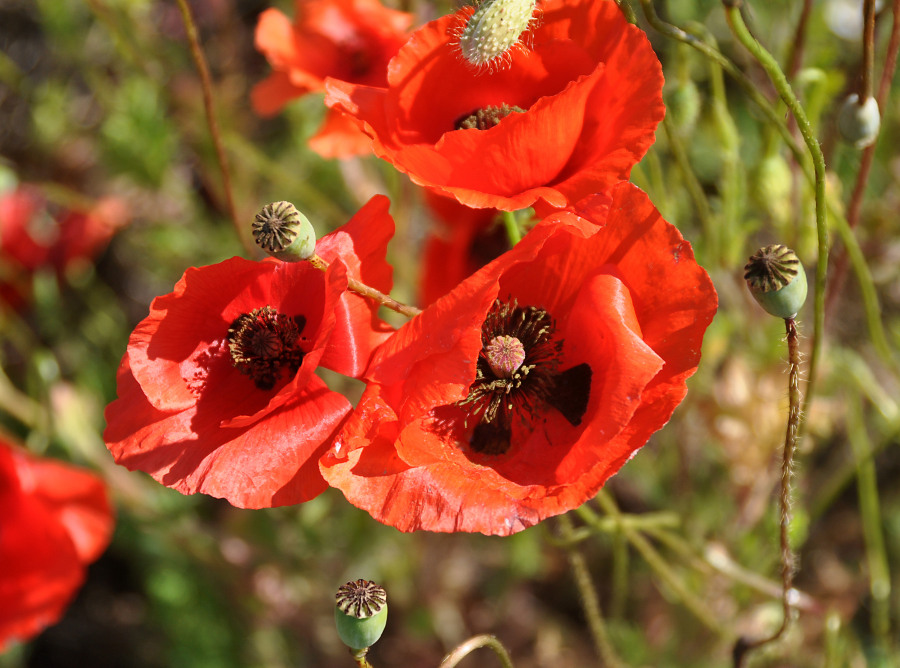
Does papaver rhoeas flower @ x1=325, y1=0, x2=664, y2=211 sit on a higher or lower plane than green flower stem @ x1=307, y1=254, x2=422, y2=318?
higher

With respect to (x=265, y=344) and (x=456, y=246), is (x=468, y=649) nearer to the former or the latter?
(x=265, y=344)

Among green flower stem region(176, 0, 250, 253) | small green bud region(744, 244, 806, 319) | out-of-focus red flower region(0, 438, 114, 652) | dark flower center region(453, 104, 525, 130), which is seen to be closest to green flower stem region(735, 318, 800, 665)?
small green bud region(744, 244, 806, 319)

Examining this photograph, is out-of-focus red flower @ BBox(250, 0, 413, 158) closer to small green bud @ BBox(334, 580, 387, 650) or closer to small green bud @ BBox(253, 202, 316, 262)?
small green bud @ BBox(253, 202, 316, 262)

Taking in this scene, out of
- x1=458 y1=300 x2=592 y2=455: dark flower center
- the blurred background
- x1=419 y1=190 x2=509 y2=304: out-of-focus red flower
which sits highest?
x1=458 y1=300 x2=592 y2=455: dark flower center

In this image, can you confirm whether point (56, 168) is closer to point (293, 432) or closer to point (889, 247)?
point (293, 432)

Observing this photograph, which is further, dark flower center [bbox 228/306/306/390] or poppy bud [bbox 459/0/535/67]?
dark flower center [bbox 228/306/306/390]

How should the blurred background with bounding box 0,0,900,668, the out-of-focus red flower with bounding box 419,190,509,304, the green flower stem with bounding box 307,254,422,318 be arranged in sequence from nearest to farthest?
the green flower stem with bounding box 307,254,422,318
the out-of-focus red flower with bounding box 419,190,509,304
the blurred background with bounding box 0,0,900,668
